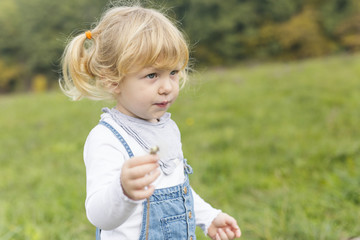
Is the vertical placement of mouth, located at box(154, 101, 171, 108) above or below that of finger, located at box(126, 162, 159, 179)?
above

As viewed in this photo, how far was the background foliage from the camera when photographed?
2422cm

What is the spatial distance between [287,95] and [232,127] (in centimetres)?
180

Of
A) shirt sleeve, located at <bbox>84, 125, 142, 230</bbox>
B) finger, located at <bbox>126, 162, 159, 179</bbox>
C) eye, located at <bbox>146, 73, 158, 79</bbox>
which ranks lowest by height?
shirt sleeve, located at <bbox>84, 125, 142, 230</bbox>

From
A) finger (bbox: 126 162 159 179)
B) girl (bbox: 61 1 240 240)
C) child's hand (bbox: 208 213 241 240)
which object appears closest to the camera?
finger (bbox: 126 162 159 179)

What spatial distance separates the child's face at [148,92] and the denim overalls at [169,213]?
0.12 metres

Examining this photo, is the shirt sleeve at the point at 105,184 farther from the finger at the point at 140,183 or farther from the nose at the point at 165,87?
the nose at the point at 165,87

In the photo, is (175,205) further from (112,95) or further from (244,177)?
(244,177)

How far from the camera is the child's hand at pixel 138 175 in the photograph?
3.41 feet

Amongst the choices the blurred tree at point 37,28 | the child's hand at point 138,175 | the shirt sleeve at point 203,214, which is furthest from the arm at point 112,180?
the blurred tree at point 37,28

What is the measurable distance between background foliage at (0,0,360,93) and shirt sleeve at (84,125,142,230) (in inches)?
798

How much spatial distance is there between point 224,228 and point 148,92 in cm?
71

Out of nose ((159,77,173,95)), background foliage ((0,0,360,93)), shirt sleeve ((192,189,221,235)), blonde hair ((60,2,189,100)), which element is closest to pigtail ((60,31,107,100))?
blonde hair ((60,2,189,100))

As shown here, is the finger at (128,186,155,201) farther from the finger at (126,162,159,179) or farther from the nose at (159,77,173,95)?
the nose at (159,77,173,95)

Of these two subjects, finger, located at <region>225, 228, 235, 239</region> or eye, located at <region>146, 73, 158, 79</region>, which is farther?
finger, located at <region>225, 228, 235, 239</region>
